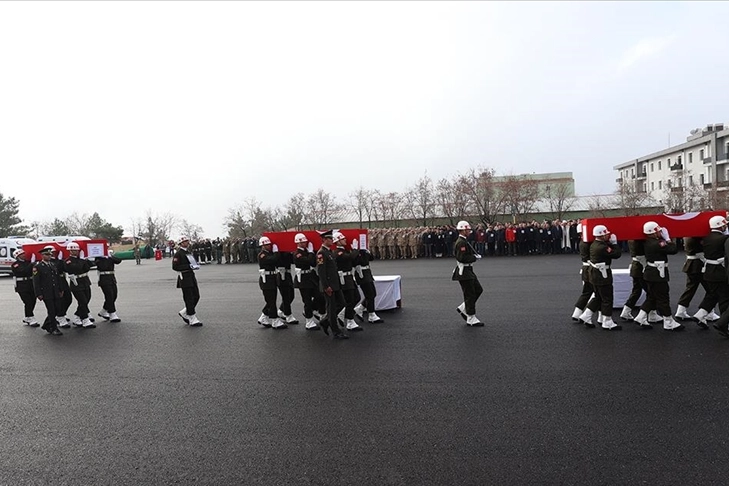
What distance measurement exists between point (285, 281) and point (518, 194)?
1492 inches

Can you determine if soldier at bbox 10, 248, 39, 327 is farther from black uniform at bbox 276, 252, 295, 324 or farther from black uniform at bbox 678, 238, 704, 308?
black uniform at bbox 678, 238, 704, 308

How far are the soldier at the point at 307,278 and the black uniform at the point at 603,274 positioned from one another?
5.34m

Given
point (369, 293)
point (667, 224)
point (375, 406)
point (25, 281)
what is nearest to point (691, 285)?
point (667, 224)

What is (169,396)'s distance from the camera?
21.3 ft

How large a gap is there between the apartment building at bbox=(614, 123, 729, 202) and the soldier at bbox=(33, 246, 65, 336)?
5303cm

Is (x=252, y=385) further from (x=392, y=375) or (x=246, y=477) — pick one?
(x=246, y=477)

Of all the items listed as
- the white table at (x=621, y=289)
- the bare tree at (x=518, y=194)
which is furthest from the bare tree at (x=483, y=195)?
the white table at (x=621, y=289)

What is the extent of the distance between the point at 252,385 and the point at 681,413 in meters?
5.01

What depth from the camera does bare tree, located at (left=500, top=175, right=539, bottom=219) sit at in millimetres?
45219

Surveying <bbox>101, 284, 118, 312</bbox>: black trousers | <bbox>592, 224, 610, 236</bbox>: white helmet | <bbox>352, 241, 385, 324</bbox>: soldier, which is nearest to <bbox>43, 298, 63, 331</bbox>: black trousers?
<bbox>101, 284, 118, 312</bbox>: black trousers

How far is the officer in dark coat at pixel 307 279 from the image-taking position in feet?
34.4

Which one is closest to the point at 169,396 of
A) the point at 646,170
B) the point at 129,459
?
the point at 129,459

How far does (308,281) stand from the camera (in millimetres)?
10539

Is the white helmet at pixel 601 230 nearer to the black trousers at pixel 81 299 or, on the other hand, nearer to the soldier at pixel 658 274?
the soldier at pixel 658 274
